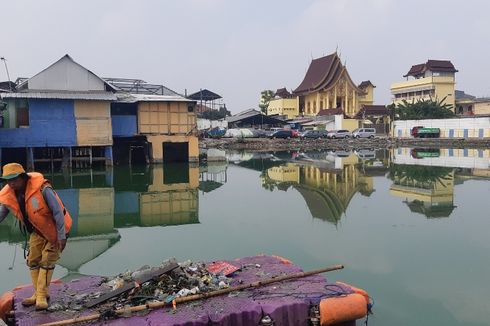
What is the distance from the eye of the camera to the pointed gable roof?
1995 centimetres

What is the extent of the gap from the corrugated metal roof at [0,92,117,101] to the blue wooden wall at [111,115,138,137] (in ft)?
4.74

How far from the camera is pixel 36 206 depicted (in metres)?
3.93

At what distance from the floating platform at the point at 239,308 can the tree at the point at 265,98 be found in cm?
5112

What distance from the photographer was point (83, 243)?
835 centimetres

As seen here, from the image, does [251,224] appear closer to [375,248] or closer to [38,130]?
[375,248]

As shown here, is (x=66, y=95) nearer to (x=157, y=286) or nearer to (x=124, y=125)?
(x=124, y=125)

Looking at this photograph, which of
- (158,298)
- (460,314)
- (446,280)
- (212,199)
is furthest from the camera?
(212,199)

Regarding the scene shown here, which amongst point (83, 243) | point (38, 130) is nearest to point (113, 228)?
point (83, 243)

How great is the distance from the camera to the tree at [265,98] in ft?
182

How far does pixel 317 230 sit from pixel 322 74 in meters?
41.7

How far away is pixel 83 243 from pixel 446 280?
6.08 m

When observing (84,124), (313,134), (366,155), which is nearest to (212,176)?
(84,124)

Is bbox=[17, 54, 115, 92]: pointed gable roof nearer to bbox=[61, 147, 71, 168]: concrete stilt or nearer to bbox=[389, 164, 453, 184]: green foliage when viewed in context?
bbox=[61, 147, 71, 168]: concrete stilt

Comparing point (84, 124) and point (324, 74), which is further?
point (324, 74)
